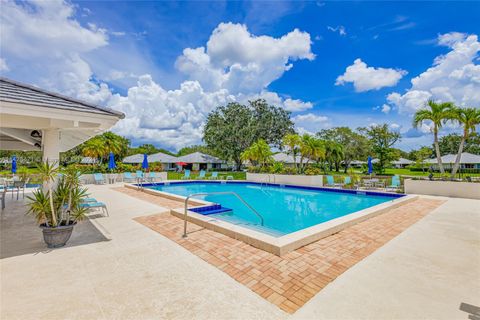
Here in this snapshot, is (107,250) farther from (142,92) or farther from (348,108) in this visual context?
(348,108)

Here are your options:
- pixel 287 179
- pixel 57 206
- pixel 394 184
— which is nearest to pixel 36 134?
pixel 57 206

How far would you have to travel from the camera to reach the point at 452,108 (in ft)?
44.4

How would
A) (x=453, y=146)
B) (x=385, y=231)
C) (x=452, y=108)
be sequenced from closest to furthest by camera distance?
(x=385, y=231)
(x=452, y=108)
(x=453, y=146)

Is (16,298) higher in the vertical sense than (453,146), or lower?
lower

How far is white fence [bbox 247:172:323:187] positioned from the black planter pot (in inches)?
597

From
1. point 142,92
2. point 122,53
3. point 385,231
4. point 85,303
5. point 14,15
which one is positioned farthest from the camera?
point 142,92

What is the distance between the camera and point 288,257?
169 inches

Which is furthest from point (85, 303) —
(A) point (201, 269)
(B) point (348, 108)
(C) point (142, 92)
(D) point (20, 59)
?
(B) point (348, 108)

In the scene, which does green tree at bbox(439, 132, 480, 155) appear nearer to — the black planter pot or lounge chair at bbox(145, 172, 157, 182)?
lounge chair at bbox(145, 172, 157, 182)

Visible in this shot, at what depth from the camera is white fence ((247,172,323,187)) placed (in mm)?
16922

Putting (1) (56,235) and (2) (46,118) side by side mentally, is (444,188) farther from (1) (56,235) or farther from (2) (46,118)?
(2) (46,118)

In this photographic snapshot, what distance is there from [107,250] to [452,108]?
18583 millimetres

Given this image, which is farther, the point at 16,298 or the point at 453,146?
the point at 453,146

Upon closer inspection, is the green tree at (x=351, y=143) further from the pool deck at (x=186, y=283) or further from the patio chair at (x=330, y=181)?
the pool deck at (x=186, y=283)
